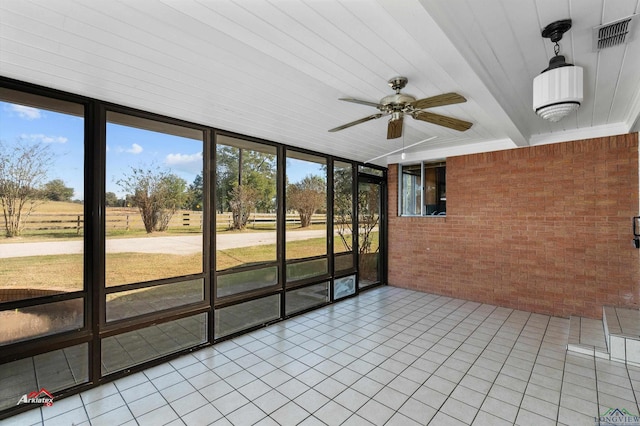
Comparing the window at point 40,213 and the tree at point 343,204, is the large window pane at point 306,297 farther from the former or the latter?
the window at point 40,213

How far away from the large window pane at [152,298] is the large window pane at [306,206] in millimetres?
1484

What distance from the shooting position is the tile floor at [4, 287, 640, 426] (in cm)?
223

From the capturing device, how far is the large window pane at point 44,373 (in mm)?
2297

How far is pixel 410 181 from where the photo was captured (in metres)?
6.02

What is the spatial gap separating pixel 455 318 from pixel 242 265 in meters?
3.14

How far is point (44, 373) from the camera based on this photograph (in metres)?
2.45

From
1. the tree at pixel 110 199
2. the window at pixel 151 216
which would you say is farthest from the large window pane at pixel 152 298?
the tree at pixel 110 199

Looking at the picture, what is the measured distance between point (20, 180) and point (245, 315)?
2648 mm

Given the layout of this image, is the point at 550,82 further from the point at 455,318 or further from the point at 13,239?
the point at 13,239

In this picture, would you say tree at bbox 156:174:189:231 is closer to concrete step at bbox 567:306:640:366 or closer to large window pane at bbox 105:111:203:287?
large window pane at bbox 105:111:203:287

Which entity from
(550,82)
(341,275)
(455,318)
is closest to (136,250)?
(341,275)

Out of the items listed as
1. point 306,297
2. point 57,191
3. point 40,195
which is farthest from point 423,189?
point 40,195

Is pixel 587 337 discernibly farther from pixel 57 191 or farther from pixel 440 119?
pixel 57 191

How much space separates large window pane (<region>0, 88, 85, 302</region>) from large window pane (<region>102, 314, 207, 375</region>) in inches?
27.0
